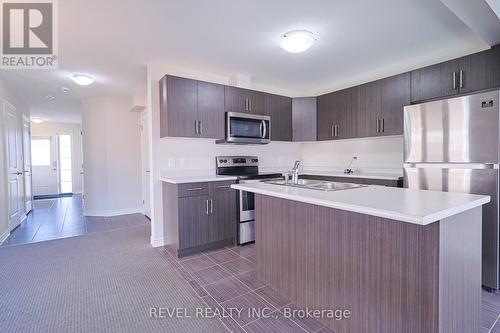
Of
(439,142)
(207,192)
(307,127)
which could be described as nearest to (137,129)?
(207,192)

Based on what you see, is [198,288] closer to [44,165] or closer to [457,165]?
[457,165]

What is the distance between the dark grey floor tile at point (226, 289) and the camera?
2.11 metres

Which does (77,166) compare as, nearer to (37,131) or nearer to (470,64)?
(37,131)

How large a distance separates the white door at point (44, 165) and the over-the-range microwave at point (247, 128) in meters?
7.36

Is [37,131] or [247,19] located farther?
[37,131]

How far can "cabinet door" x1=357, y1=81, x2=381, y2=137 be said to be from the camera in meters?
3.43

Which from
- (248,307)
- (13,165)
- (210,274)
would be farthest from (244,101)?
(13,165)

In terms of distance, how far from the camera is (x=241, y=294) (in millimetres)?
2133

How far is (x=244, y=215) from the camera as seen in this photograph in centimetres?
338

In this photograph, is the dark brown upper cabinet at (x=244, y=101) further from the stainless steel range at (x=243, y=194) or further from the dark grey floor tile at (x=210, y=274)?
the dark grey floor tile at (x=210, y=274)

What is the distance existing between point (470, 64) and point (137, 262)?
13.7 ft

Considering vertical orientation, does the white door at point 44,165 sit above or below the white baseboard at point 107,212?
above

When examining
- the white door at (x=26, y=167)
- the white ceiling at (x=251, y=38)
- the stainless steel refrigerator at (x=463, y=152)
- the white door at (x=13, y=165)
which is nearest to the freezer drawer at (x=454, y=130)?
the stainless steel refrigerator at (x=463, y=152)

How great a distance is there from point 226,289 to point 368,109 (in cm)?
299
